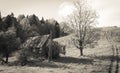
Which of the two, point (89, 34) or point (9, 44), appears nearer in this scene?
point (9, 44)

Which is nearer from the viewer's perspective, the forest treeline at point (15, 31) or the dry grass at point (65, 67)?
the dry grass at point (65, 67)

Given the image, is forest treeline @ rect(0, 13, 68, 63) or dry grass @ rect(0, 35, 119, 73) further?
forest treeline @ rect(0, 13, 68, 63)

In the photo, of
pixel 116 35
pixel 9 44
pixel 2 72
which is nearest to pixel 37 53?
pixel 9 44

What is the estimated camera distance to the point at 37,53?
54031 mm

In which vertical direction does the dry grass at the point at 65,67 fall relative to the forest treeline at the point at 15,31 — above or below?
below

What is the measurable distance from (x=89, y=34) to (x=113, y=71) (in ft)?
68.3

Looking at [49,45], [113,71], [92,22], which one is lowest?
[113,71]

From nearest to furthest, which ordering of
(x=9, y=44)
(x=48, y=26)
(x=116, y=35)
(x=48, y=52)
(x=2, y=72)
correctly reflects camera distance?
(x=2, y=72) → (x=9, y=44) → (x=48, y=52) → (x=116, y=35) → (x=48, y=26)

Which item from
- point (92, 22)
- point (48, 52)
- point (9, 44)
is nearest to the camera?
point (9, 44)

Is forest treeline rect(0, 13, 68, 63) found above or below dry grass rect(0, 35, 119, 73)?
above

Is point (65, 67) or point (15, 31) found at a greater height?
point (15, 31)

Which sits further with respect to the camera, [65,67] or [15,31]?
[15,31]

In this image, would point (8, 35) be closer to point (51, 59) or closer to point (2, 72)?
point (51, 59)

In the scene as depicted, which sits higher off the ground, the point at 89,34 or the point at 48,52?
the point at 89,34
